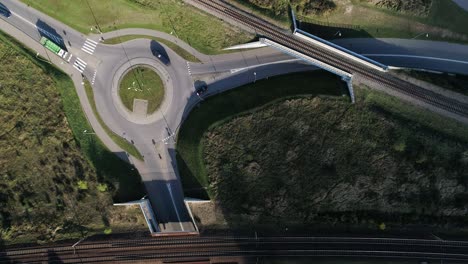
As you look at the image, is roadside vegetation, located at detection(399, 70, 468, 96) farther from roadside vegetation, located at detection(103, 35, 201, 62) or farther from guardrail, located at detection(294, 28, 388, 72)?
roadside vegetation, located at detection(103, 35, 201, 62)

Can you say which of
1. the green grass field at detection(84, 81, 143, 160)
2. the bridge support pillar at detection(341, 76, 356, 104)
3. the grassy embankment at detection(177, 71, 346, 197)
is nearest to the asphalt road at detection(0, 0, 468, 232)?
the green grass field at detection(84, 81, 143, 160)

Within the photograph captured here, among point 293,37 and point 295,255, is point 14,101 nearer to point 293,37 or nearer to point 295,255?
point 293,37

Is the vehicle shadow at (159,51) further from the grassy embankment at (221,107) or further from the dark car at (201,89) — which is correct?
the grassy embankment at (221,107)

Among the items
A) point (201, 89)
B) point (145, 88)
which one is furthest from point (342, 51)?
point (145, 88)

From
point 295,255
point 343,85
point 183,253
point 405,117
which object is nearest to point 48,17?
point 183,253

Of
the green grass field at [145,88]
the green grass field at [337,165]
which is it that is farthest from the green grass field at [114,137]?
the green grass field at [337,165]
